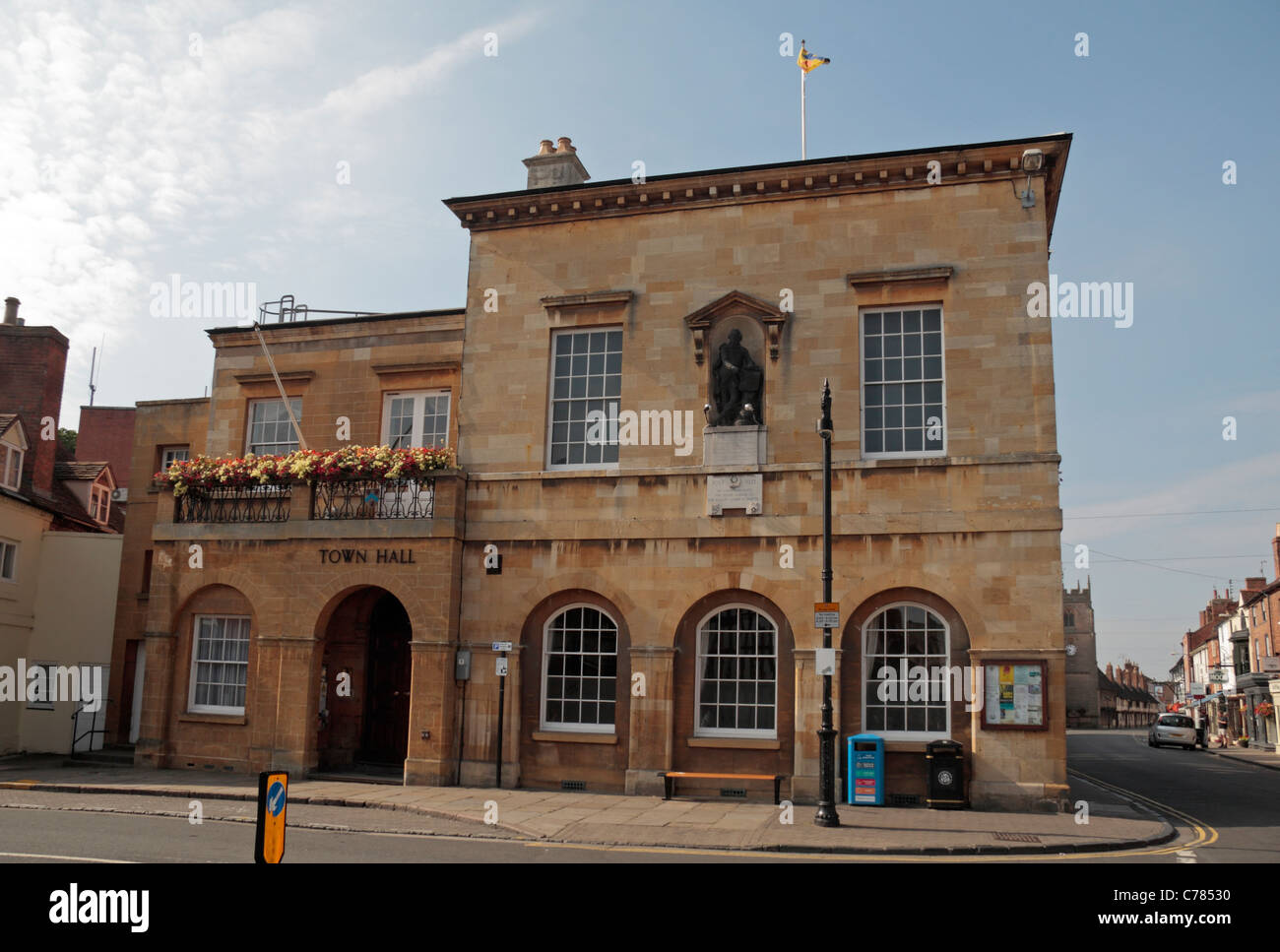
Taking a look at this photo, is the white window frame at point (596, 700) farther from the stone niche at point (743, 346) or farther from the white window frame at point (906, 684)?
the white window frame at point (906, 684)

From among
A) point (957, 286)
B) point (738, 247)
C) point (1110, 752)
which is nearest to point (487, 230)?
point (738, 247)

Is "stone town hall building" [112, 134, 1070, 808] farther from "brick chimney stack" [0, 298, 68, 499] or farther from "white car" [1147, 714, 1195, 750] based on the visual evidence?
"white car" [1147, 714, 1195, 750]

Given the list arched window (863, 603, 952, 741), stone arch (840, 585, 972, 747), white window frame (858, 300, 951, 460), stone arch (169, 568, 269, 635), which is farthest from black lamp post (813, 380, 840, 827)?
stone arch (169, 568, 269, 635)

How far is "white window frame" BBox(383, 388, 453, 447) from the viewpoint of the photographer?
69.6 feet

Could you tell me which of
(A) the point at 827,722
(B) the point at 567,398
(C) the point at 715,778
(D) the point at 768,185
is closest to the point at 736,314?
(D) the point at 768,185

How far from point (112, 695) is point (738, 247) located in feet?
56.8

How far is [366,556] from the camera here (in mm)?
19547

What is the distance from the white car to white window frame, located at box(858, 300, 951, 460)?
39451 mm

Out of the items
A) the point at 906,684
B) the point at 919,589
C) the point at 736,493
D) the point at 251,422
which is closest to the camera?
the point at 906,684

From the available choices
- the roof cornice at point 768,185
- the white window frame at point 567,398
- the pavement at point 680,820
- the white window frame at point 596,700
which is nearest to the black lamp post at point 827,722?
the pavement at point 680,820

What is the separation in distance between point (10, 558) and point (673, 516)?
17.1 metres

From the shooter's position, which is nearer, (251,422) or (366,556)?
(366,556)

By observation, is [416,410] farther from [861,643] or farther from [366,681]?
[861,643]

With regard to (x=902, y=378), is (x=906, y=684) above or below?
below
